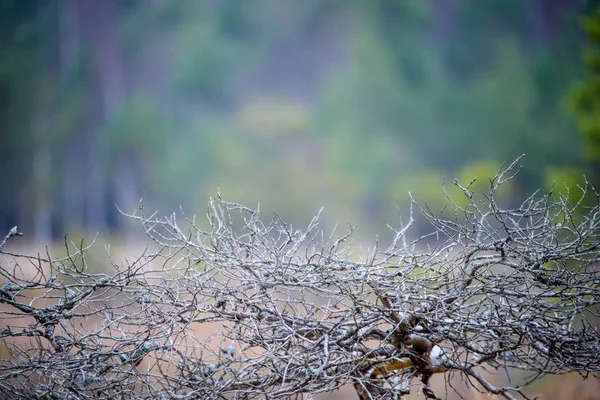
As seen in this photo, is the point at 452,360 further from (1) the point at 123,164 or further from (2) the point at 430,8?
(2) the point at 430,8

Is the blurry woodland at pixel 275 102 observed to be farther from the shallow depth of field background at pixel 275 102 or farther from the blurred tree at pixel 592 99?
the blurred tree at pixel 592 99

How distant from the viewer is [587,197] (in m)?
10.8

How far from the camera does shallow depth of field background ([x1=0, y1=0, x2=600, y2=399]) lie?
1115 inches

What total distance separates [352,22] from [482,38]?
6160 millimetres

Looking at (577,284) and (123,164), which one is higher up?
(123,164)

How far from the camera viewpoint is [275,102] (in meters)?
33.2

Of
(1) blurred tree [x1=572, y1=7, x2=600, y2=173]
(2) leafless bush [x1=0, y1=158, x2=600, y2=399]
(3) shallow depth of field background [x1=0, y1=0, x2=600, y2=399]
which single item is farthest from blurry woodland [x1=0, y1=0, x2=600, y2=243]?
(2) leafless bush [x1=0, y1=158, x2=600, y2=399]

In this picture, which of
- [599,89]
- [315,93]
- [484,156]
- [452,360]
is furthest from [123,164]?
[452,360]

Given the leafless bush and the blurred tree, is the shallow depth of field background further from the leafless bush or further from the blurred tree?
→ the leafless bush

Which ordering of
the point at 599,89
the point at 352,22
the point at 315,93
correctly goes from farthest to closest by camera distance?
the point at 352,22
the point at 315,93
the point at 599,89

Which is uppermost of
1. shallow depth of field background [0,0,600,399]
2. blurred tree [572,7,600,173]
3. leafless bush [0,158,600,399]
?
shallow depth of field background [0,0,600,399]

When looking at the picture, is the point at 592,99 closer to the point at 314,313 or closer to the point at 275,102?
the point at 314,313

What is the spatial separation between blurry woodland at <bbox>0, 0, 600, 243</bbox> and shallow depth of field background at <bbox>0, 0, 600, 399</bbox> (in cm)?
8

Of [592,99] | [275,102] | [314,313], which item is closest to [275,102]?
[275,102]
